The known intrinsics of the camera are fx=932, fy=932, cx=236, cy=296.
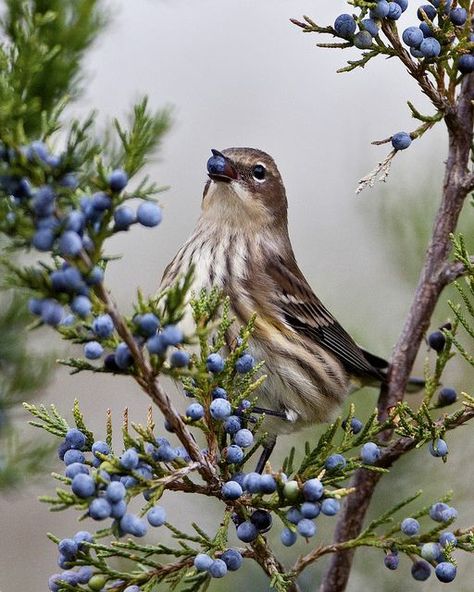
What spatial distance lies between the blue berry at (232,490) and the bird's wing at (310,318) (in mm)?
1349

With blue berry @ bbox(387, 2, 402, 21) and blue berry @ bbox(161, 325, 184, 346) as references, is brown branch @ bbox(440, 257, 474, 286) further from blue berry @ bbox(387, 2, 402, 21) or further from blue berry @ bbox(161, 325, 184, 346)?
blue berry @ bbox(161, 325, 184, 346)

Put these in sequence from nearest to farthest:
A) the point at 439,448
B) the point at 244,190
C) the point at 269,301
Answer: the point at 439,448 → the point at 269,301 → the point at 244,190

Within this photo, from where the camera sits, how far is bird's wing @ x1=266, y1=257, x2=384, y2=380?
10.9 feet

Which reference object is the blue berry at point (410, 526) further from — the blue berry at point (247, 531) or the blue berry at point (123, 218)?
the blue berry at point (123, 218)

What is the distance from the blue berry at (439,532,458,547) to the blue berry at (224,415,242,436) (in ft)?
1.67

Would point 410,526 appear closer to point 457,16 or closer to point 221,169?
point 457,16

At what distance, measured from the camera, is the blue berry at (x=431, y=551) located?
2033 millimetres

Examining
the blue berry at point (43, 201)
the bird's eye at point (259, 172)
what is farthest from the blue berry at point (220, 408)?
the bird's eye at point (259, 172)

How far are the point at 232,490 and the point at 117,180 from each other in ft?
2.50

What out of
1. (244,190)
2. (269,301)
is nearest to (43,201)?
(269,301)

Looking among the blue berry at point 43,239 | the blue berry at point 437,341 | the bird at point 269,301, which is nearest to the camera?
the blue berry at point 43,239

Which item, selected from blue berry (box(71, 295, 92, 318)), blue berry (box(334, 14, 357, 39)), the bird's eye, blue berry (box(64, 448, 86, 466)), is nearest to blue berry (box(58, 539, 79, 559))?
blue berry (box(64, 448, 86, 466))

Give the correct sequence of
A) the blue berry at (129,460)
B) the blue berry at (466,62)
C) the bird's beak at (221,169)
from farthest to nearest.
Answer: the bird's beak at (221,169) → the blue berry at (466,62) → the blue berry at (129,460)

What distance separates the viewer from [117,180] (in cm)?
146
